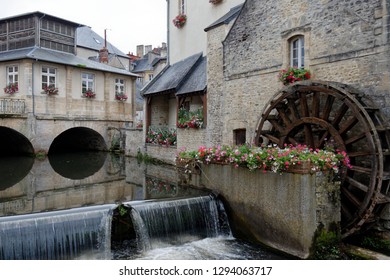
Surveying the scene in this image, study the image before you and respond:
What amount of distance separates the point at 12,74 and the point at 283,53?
13947 mm

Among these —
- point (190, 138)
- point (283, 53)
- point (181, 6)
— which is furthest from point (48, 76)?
point (283, 53)

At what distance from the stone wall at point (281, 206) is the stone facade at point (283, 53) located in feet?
7.75

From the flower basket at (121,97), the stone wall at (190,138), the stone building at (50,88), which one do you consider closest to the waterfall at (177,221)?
the stone wall at (190,138)

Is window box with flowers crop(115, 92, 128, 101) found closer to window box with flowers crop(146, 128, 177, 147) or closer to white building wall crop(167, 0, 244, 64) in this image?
white building wall crop(167, 0, 244, 64)

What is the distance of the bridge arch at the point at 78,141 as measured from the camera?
21109 mm

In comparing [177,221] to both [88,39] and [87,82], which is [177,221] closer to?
[87,82]

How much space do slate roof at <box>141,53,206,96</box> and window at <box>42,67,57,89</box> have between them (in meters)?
5.20

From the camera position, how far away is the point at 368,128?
6.34 m

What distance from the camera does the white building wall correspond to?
14.0 meters

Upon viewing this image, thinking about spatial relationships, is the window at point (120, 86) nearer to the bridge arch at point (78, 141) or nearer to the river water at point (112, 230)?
the bridge arch at point (78, 141)

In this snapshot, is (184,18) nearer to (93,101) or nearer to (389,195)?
(93,101)

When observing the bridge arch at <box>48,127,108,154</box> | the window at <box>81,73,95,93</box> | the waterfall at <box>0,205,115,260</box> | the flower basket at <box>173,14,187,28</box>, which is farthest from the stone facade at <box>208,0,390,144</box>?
the bridge arch at <box>48,127,108,154</box>

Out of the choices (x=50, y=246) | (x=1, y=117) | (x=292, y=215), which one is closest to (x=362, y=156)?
(x=292, y=215)

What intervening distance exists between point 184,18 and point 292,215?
1197 centimetres
